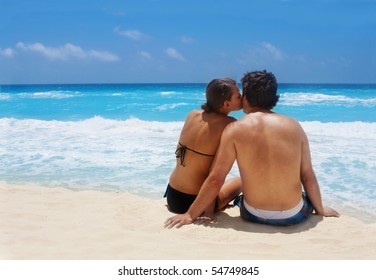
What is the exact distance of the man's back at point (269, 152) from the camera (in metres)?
3.16

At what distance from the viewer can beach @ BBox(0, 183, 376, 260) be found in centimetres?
277

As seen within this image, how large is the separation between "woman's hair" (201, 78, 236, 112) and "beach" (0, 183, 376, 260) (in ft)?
3.59

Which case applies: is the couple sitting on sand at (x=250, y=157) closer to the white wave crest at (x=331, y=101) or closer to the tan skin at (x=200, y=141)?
the tan skin at (x=200, y=141)

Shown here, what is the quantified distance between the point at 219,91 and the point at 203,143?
497 mm

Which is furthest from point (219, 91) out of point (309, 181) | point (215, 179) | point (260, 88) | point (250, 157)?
point (309, 181)

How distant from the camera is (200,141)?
3.59 metres

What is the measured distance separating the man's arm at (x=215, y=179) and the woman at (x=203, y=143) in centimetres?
24

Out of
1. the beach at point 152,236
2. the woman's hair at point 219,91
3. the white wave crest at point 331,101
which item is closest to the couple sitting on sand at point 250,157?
the woman's hair at point 219,91

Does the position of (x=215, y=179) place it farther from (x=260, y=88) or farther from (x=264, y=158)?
(x=260, y=88)

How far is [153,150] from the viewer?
8391 mm

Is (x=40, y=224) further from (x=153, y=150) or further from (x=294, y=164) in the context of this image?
(x=153, y=150)

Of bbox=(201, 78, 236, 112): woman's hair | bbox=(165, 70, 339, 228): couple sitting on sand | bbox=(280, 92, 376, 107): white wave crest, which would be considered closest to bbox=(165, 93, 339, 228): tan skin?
bbox=(165, 70, 339, 228): couple sitting on sand

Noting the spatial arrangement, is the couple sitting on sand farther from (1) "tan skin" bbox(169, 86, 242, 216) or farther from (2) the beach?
(2) the beach
